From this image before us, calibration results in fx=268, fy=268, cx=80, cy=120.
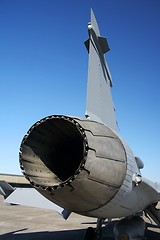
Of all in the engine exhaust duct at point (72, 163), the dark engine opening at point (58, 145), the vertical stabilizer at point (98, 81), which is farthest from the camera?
the vertical stabilizer at point (98, 81)

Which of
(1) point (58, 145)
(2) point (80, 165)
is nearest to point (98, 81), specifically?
(1) point (58, 145)

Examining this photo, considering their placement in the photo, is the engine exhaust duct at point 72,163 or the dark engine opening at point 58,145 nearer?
the engine exhaust duct at point 72,163

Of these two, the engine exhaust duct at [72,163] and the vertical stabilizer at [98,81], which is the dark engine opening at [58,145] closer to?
the engine exhaust duct at [72,163]

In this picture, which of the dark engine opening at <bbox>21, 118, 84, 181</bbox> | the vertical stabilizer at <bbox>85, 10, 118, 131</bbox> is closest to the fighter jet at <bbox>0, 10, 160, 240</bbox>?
the dark engine opening at <bbox>21, 118, 84, 181</bbox>

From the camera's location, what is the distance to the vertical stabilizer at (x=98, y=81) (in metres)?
5.45

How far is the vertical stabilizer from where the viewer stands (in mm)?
5445

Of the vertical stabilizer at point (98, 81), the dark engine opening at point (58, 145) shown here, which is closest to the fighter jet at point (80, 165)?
the dark engine opening at point (58, 145)

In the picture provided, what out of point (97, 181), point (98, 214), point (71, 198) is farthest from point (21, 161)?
point (98, 214)

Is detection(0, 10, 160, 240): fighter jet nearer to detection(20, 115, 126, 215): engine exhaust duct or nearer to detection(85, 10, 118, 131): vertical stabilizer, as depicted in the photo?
detection(20, 115, 126, 215): engine exhaust duct

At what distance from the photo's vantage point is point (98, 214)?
4090mm

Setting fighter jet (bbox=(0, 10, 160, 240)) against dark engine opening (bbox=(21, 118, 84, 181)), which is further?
dark engine opening (bbox=(21, 118, 84, 181))

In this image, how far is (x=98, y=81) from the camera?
5.99 meters

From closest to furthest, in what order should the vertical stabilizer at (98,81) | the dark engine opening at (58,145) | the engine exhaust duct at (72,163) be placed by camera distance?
1. the engine exhaust duct at (72,163)
2. the dark engine opening at (58,145)
3. the vertical stabilizer at (98,81)

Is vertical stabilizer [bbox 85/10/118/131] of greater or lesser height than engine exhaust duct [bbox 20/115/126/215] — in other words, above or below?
above
